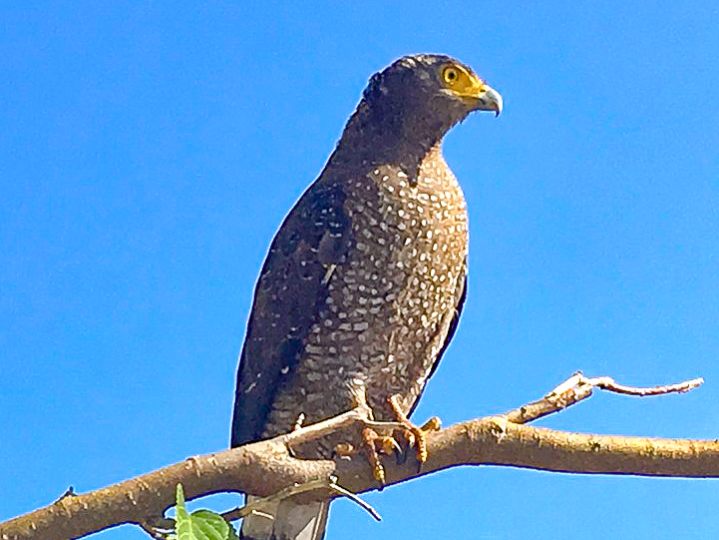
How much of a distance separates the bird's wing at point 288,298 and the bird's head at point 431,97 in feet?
1.83

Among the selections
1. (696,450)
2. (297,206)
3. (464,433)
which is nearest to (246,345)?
(297,206)

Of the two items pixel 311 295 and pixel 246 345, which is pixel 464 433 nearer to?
pixel 311 295

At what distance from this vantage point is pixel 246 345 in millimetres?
5906

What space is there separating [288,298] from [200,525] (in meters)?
2.87

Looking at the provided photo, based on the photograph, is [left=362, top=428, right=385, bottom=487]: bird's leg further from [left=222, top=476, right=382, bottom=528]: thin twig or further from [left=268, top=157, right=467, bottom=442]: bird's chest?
[left=268, top=157, right=467, bottom=442]: bird's chest

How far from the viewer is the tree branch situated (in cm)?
302

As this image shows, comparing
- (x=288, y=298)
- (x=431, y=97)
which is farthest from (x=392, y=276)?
(x=431, y=97)

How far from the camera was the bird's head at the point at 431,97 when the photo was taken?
19.4ft

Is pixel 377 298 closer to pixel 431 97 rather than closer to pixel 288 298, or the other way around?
pixel 288 298

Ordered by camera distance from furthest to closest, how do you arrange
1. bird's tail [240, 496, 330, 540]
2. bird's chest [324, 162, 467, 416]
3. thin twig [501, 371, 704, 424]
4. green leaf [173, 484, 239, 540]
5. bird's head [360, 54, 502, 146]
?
1. bird's head [360, 54, 502, 146]
2. bird's chest [324, 162, 467, 416]
3. bird's tail [240, 496, 330, 540]
4. thin twig [501, 371, 704, 424]
5. green leaf [173, 484, 239, 540]

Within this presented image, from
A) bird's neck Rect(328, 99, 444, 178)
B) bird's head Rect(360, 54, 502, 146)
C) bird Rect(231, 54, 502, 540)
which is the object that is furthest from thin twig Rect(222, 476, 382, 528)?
bird's head Rect(360, 54, 502, 146)

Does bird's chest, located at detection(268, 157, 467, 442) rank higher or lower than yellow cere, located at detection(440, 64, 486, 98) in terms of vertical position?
lower

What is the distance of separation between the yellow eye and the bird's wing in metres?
0.87

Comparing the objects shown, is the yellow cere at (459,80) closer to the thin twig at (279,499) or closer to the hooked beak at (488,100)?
the hooked beak at (488,100)
